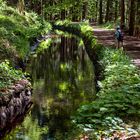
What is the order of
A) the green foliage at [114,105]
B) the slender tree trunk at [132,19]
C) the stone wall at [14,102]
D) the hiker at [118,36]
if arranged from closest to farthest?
the green foliage at [114,105], the stone wall at [14,102], the hiker at [118,36], the slender tree trunk at [132,19]

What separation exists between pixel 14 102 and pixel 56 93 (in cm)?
441

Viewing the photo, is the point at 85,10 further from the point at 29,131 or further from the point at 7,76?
the point at 29,131

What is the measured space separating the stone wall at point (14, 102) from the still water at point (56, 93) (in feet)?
1.05

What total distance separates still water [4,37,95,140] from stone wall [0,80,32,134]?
32cm

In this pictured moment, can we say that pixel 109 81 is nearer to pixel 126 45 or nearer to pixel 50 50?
pixel 126 45

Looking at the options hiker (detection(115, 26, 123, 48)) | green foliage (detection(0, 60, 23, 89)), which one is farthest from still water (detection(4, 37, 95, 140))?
hiker (detection(115, 26, 123, 48))

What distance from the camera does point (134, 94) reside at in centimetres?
1382

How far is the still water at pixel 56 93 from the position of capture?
1316cm

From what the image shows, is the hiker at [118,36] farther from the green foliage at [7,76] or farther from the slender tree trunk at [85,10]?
the slender tree trunk at [85,10]

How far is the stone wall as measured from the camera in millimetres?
12875

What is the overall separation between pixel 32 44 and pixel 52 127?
19.4 meters

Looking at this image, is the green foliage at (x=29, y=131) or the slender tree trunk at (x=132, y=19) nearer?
the green foliage at (x=29, y=131)

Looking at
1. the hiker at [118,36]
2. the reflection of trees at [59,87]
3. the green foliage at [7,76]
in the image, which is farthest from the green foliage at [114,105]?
the hiker at [118,36]

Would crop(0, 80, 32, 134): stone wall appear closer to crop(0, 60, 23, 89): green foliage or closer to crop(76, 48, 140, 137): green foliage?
crop(0, 60, 23, 89): green foliage
